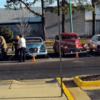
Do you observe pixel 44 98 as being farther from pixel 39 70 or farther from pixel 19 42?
pixel 19 42


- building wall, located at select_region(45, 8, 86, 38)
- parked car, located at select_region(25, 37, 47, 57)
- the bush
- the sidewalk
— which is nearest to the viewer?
the sidewalk

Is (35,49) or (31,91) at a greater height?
(35,49)

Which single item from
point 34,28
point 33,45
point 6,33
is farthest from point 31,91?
point 34,28

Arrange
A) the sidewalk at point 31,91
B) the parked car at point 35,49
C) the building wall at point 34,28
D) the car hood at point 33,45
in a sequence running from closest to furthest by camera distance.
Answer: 1. the sidewalk at point 31,91
2. the parked car at point 35,49
3. the car hood at point 33,45
4. the building wall at point 34,28

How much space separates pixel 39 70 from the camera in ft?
31.2

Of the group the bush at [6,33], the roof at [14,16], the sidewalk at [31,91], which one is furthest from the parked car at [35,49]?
the roof at [14,16]

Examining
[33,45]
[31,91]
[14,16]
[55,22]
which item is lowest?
[31,91]

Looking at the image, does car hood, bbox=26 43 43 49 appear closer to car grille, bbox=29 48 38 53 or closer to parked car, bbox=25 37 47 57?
parked car, bbox=25 37 47 57

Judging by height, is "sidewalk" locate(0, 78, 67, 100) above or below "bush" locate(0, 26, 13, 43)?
below

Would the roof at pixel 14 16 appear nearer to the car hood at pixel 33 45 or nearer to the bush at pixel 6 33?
the bush at pixel 6 33

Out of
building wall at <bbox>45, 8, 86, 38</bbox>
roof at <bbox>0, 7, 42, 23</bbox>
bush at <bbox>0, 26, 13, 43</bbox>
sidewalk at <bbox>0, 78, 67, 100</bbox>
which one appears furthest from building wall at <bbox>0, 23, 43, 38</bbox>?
sidewalk at <bbox>0, 78, 67, 100</bbox>

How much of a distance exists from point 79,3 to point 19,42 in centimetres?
1284

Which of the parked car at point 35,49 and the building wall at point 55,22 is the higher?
the building wall at point 55,22

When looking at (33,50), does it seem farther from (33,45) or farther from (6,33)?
(6,33)
